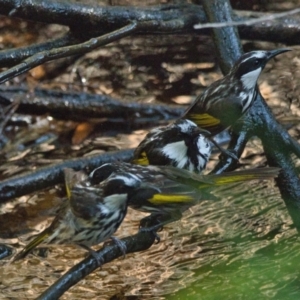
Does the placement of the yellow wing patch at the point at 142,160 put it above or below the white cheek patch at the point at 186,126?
below

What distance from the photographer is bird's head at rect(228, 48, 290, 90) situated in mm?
4504

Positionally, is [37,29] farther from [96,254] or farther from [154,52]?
[96,254]

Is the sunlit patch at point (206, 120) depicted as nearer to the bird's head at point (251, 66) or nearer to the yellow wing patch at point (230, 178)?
the bird's head at point (251, 66)

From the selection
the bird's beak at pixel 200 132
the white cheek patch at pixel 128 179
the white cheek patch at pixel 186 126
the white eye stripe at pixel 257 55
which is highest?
the white eye stripe at pixel 257 55

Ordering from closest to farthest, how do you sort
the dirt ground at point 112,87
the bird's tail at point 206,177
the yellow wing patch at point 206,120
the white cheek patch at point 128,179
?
the white cheek patch at point 128,179 < the bird's tail at point 206,177 < the yellow wing patch at point 206,120 < the dirt ground at point 112,87

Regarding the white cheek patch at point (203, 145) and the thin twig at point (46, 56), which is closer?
the thin twig at point (46, 56)

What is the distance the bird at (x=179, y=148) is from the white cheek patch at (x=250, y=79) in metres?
0.50

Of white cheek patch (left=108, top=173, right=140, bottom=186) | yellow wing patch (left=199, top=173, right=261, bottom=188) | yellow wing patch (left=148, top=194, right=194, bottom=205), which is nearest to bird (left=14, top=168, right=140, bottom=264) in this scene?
white cheek patch (left=108, top=173, right=140, bottom=186)

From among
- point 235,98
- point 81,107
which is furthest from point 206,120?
point 81,107

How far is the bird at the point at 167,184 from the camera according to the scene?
3623mm

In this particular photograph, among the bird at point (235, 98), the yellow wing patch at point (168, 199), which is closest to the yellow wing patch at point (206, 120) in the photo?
the bird at point (235, 98)

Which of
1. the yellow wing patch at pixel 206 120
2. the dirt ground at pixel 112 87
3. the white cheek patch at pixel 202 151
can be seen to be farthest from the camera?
the dirt ground at pixel 112 87

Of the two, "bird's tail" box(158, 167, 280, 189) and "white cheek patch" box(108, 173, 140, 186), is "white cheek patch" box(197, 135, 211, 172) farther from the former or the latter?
"white cheek patch" box(108, 173, 140, 186)

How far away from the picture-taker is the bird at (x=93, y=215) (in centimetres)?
358
